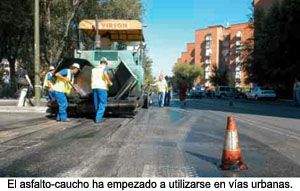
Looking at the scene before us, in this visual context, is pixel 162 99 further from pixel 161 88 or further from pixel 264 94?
pixel 264 94

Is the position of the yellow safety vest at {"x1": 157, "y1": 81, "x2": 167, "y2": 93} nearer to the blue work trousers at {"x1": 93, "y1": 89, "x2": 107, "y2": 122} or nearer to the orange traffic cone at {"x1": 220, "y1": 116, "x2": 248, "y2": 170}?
the blue work trousers at {"x1": 93, "y1": 89, "x2": 107, "y2": 122}

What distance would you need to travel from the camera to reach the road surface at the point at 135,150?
8086 millimetres

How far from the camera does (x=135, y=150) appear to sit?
1011cm

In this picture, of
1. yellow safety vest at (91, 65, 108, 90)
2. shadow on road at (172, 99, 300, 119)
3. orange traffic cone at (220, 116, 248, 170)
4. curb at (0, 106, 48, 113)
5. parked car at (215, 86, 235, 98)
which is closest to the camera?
orange traffic cone at (220, 116, 248, 170)

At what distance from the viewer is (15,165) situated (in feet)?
27.3

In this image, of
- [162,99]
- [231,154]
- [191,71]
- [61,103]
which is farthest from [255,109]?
[191,71]

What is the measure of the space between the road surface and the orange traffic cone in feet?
0.60

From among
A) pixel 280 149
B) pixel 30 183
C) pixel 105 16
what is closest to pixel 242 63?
pixel 105 16

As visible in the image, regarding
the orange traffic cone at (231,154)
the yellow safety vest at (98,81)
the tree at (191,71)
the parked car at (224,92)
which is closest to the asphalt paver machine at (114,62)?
the yellow safety vest at (98,81)

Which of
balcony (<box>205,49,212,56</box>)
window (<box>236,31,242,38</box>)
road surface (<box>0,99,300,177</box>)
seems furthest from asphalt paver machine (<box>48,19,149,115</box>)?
balcony (<box>205,49,212,56</box>)

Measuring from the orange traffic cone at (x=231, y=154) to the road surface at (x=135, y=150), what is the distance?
0.60 feet

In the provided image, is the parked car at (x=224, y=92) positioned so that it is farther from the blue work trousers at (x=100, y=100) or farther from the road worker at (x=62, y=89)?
the blue work trousers at (x=100, y=100)

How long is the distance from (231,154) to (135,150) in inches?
86.8

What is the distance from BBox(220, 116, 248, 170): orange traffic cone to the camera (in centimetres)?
833
